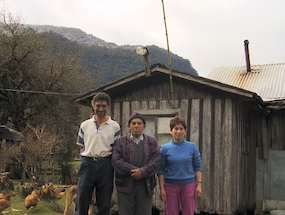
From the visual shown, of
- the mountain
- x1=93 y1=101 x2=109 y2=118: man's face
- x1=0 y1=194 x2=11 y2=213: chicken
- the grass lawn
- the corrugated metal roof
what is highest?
the mountain

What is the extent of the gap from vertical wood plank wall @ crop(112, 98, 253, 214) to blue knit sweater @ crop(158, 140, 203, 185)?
3053 millimetres

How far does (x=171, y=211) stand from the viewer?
4656 mm

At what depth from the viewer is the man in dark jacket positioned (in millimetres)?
4410

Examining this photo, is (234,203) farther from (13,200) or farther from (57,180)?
(57,180)

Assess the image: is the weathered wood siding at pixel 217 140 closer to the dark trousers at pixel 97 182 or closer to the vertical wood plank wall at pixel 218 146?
the vertical wood plank wall at pixel 218 146

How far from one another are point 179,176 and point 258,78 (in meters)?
7.93

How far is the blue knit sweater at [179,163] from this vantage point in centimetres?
462

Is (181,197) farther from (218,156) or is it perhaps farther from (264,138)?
(264,138)

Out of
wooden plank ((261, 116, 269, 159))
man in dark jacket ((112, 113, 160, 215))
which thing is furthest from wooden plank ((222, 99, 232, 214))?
man in dark jacket ((112, 113, 160, 215))

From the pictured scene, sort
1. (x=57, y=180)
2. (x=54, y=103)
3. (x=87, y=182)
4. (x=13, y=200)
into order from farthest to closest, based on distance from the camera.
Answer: (x=54, y=103)
(x=57, y=180)
(x=13, y=200)
(x=87, y=182)

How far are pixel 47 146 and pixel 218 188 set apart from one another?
33.6 ft

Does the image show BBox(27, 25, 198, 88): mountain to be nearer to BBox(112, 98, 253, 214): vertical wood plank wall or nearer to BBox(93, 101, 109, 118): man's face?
BBox(112, 98, 253, 214): vertical wood plank wall

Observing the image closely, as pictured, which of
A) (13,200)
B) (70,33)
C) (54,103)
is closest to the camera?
(13,200)

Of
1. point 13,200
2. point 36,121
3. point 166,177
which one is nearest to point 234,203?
point 166,177
